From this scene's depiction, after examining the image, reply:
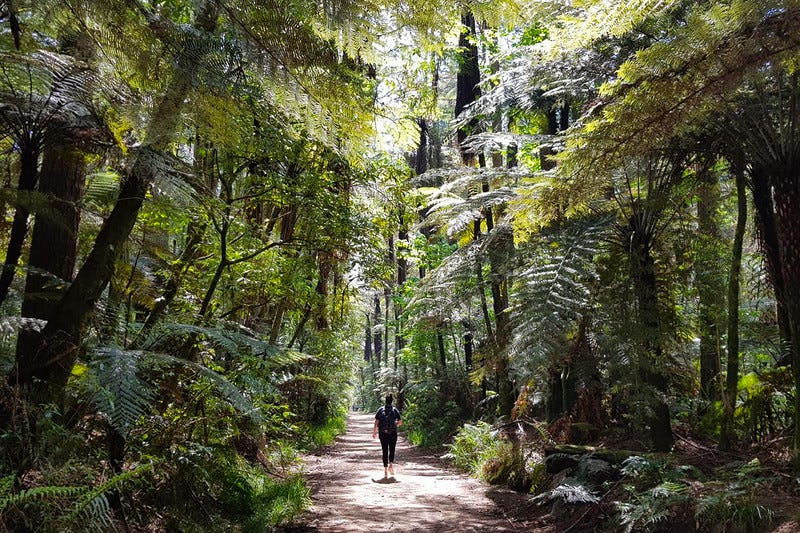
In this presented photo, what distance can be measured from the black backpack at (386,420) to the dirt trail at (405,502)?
0.85 m

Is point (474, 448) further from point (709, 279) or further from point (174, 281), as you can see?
point (174, 281)

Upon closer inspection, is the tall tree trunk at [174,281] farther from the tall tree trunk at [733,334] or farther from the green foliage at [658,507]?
the tall tree trunk at [733,334]

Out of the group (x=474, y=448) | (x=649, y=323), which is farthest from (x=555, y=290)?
(x=474, y=448)

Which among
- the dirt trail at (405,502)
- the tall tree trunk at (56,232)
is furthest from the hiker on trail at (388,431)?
the tall tree trunk at (56,232)

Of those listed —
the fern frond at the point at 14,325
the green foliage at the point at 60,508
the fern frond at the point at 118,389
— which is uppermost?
the fern frond at the point at 14,325

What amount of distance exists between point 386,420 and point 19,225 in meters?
7.53

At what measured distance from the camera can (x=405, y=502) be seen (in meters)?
7.54

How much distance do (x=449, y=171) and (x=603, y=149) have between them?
252 inches

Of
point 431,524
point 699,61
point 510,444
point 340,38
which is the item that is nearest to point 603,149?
point 699,61

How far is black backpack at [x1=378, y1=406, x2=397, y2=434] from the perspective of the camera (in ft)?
32.9

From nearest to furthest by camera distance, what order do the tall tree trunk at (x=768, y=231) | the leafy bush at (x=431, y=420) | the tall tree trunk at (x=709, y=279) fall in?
the tall tree trunk at (x=768, y=231), the tall tree trunk at (x=709, y=279), the leafy bush at (x=431, y=420)

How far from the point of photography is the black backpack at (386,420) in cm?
1002

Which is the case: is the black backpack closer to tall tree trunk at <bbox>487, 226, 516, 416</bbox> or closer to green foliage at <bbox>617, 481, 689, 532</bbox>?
tall tree trunk at <bbox>487, 226, 516, 416</bbox>

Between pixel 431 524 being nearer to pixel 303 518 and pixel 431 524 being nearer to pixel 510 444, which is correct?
pixel 303 518
